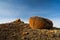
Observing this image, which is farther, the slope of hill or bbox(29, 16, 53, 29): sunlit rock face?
bbox(29, 16, 53, 29): sunlit rock face

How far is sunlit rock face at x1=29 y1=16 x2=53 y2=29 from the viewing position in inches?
1227

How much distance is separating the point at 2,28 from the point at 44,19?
288 inches

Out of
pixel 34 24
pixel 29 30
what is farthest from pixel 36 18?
pixel 29 30

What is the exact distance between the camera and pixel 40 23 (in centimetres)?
3120

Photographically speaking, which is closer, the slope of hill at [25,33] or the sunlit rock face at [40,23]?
the slope of hill at [25,33]

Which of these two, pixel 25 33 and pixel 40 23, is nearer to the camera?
pixel 25 33

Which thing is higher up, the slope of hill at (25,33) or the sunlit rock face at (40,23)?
the sunlit rock face at (40,23)

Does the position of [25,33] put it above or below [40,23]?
below

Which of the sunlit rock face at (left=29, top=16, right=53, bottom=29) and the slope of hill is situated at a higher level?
the sunlit rock face at (left=29, top=16, right=53, bottom=29)

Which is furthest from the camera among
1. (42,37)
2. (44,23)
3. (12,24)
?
(12,24)

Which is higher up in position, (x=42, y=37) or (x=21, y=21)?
(x=21, y=21)

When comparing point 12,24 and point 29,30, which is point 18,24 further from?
point 29,30

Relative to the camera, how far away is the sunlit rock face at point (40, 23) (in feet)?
102

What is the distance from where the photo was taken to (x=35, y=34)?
92.2 feet
